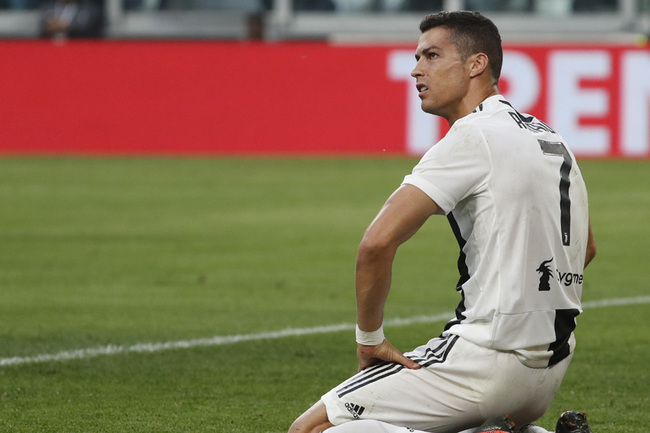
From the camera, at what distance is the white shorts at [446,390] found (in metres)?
4.13

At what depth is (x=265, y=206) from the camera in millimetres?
15070

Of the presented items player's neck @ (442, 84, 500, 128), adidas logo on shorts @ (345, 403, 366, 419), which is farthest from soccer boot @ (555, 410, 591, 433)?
player's neck @ (442, 84, 500, 128)

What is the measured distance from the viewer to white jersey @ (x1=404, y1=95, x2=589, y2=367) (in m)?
4.05

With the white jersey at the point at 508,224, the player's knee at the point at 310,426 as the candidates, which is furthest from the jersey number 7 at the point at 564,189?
the player's knee at the point at 310,426

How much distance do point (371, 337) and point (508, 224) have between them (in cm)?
58

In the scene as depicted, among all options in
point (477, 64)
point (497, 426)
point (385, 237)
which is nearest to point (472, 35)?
point (477, 64)

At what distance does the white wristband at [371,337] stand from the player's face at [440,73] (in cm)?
77

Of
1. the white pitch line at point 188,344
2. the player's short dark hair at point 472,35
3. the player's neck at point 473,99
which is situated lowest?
the white pitch line at point 188,344

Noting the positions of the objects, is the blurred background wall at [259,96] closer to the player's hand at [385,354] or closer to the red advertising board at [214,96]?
the red advertising board at [214,96]

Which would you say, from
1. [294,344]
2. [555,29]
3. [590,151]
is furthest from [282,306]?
[555,29]

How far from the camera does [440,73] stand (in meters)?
4.25

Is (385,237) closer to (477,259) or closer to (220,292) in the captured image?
(477,259)

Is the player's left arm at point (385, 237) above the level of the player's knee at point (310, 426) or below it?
above

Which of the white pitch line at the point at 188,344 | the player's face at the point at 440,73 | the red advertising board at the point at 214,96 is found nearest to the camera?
the player's face at the point at 440,73
